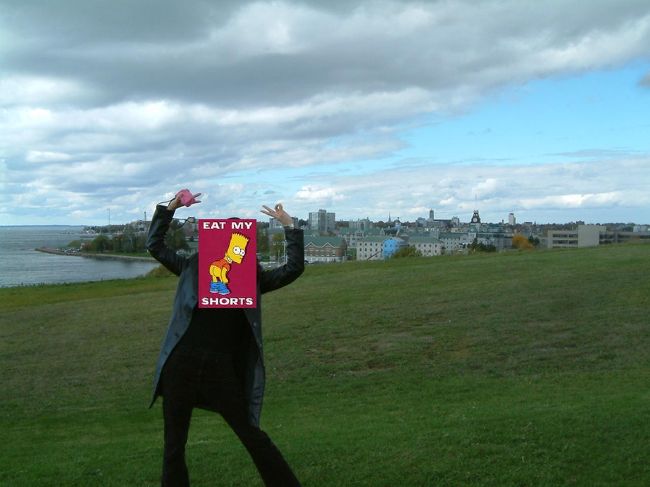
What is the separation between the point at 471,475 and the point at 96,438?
18.5ft

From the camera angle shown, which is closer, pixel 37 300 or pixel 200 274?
pixel 200 274

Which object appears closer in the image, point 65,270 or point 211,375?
point 211,375

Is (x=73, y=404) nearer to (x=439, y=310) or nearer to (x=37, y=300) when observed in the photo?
(x=439, y=310)

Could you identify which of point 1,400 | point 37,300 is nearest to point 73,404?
point 1,400

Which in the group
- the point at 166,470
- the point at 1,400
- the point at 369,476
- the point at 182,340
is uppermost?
the point at 182,340

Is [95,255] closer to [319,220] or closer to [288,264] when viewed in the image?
[319,220]

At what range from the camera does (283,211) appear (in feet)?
18.1

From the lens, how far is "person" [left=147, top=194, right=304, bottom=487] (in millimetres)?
5109

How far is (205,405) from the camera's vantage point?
5.21 m

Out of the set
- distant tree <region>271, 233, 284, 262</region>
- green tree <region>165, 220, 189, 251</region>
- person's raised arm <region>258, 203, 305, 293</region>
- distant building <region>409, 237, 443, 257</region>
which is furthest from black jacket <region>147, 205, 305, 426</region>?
distant building <region>409, 237, 443, 257</region>

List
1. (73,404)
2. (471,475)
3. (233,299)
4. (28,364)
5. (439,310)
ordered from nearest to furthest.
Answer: (233,299) < (471,475) < (73,404) < (28,364) < (439,310)

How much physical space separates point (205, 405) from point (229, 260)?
1.05 m

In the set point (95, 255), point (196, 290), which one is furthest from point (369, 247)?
point (196, 290)

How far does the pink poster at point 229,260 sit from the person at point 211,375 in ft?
0.36
